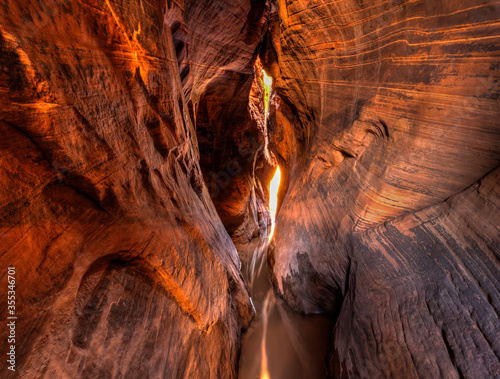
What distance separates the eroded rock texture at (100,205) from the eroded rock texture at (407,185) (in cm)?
223

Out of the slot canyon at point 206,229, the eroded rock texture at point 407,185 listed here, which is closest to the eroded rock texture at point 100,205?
the slot canyon at point 206,229

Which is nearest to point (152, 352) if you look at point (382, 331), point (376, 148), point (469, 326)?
point (382, 331)

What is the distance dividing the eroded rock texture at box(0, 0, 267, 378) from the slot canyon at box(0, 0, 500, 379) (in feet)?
0.05

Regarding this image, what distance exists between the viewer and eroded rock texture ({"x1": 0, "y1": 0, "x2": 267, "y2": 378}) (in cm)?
139

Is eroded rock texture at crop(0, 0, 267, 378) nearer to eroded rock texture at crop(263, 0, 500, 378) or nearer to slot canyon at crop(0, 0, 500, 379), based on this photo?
slot canyon at crop(0, 0, 500, 379)

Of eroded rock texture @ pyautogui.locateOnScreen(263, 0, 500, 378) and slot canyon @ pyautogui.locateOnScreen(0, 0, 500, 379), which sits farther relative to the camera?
eroded rock texture @ pyautogui.locateOnScreen(263, 0, 500, 378)

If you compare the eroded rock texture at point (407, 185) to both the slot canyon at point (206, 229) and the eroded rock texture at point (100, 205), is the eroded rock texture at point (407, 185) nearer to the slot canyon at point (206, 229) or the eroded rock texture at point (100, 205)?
the slot canyon at point (206, 229)

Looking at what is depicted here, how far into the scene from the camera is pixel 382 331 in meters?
2.46

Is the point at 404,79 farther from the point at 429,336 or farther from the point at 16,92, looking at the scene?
the point at 16,92

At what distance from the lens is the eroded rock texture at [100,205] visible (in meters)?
1.39

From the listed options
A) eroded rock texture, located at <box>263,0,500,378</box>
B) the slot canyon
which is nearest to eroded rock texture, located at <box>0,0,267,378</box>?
the slot canyon

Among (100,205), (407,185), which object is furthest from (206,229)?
(407,185)

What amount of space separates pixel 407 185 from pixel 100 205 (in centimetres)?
355

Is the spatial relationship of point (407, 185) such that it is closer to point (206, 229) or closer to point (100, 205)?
point (206, 229)
